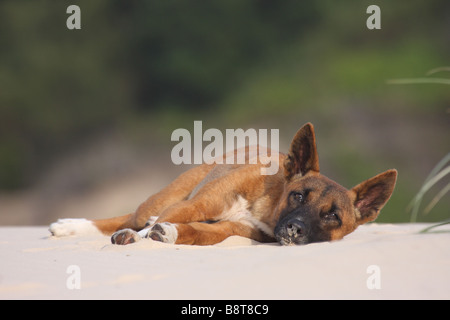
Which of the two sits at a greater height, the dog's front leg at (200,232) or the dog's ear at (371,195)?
the dog's ear at (371,195)

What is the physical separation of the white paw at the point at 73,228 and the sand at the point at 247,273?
164 centimetres

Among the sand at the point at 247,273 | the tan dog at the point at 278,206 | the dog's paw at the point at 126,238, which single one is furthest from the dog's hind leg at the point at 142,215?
the sand at the point at 247,273

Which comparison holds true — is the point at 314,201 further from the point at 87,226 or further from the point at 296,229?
the point at 87,226

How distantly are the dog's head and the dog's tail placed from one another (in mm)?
1555

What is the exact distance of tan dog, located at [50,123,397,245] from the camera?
4.00 m

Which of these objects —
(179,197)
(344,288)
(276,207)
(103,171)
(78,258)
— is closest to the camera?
(344,288)

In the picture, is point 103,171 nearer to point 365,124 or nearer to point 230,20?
point 230,20

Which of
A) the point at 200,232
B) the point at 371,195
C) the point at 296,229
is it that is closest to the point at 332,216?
the point at 296,229

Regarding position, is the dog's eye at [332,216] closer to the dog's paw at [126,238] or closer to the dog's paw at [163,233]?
the dog's paw at [163,233]

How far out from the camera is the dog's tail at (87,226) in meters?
5.03

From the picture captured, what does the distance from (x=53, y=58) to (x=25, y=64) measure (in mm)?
704

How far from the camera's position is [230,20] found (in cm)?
1491

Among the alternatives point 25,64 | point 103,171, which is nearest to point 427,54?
point 103,171

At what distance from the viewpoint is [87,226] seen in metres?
5.09
